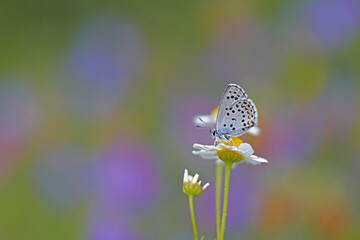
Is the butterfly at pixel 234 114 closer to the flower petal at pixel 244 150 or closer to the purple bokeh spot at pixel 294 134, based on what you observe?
the flower petal at pixel 244 150

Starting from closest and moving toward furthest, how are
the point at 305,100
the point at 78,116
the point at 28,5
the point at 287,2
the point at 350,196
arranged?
1. the point at 350,196
2. the point at 305,100
3. the point at 78,116
4. the point at 287,2
5. the point at 28,5

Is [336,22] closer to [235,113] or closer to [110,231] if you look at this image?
[110,231]

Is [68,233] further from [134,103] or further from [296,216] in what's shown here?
[134,103]

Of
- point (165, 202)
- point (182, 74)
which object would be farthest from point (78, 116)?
point (165, 202)

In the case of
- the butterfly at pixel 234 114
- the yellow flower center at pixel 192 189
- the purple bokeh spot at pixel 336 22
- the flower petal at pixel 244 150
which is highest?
the purple bokeh spot at pixel 336 22

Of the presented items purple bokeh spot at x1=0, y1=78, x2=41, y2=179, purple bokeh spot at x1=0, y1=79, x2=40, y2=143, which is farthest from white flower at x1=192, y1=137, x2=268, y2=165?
purple bokeh spot at x1=0, y1=79, x2=40, y2=143

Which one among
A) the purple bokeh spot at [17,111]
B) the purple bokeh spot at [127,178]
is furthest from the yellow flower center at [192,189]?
the purple bokeh spot at [17,111]
